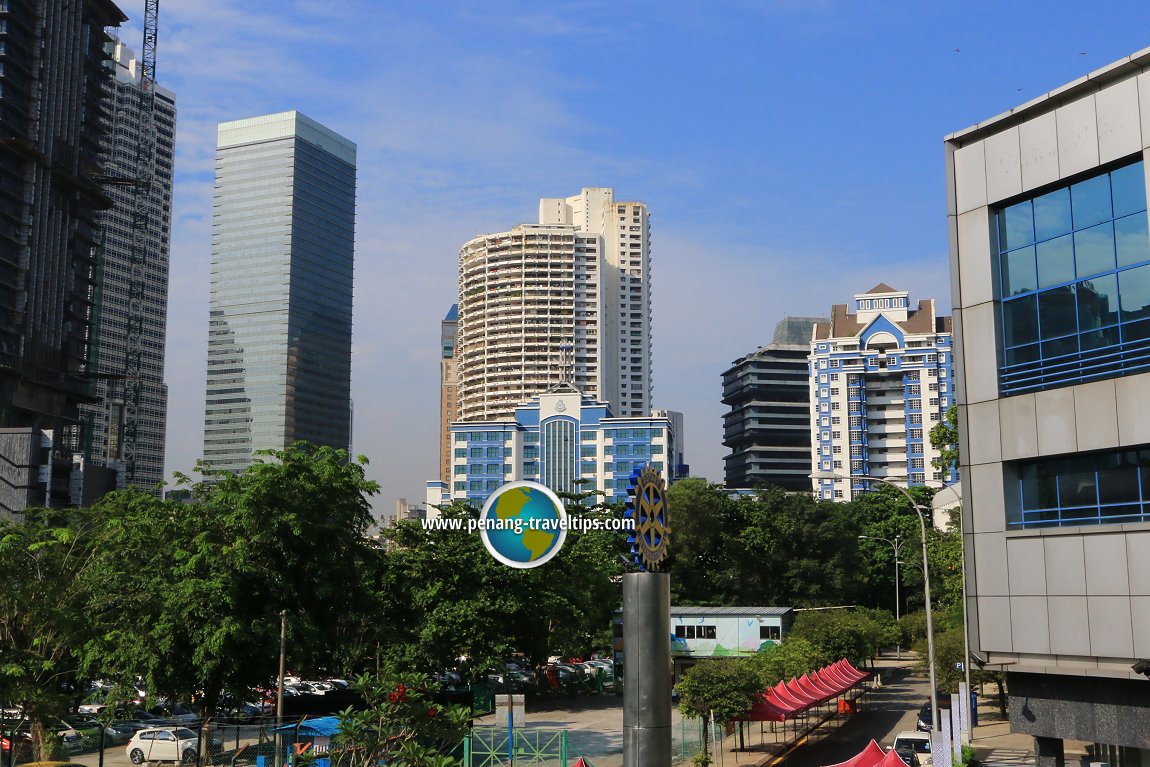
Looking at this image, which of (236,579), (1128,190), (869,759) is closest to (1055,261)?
(1128,190)

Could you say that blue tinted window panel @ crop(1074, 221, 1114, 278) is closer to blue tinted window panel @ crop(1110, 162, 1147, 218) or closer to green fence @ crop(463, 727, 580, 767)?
blue tinted window panel @ crop(1110, 162, 1147, 218)

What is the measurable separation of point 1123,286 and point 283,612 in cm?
2594

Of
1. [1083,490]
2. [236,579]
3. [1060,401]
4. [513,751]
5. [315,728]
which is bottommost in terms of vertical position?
[513,751]

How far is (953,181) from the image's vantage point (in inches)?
967

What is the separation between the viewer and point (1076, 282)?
21.8 m

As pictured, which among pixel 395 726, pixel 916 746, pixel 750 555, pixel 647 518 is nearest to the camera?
pixel 647 518

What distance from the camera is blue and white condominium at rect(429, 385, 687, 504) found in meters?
155

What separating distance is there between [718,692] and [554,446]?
120 m

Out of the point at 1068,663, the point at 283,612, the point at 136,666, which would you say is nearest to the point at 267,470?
the point at 283,612

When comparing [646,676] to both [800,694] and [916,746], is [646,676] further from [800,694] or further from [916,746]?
[800,694]

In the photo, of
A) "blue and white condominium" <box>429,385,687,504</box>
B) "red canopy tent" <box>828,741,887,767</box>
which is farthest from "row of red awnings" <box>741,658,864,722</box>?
"blue and white condominium" <box>429,385,687,504</box>

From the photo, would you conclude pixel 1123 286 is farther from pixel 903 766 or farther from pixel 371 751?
pixel 371 751

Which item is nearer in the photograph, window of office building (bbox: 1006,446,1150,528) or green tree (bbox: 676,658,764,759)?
window of office building (bbox: 1006,446,1150,528)

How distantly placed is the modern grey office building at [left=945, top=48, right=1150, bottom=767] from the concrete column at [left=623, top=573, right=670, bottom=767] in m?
9.19
